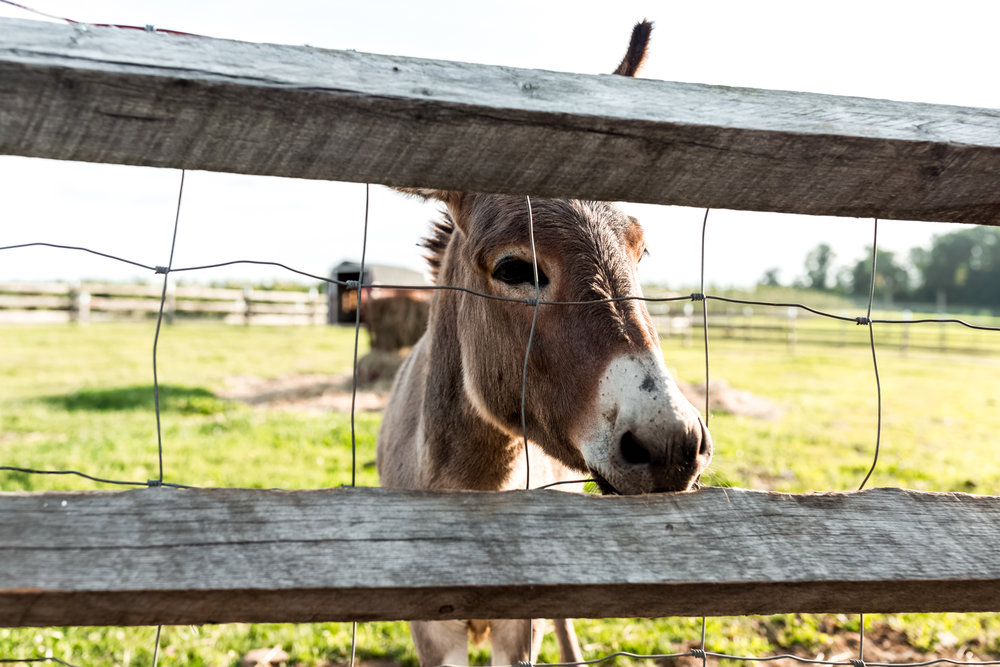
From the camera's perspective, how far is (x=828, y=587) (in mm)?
1161

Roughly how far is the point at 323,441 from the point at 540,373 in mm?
6751

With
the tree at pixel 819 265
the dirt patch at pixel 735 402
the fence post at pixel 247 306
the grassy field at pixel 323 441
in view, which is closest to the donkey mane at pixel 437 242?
the grassy field at pixel 323 441

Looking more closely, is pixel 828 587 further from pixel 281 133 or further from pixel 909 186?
pixel 281 133

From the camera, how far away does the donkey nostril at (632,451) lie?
1519 millimetres

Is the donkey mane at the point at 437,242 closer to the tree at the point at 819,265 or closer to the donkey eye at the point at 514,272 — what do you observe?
the donkey eye at the point at 514,272

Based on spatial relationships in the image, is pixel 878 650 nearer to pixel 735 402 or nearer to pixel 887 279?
pixel 735 402

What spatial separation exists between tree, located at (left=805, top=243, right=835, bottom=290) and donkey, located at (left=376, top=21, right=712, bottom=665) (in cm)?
9424

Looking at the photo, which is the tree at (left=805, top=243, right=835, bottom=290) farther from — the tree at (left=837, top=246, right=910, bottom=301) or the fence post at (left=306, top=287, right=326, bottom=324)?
the fence post at (left=306, top=287, right=326, bottom=324)

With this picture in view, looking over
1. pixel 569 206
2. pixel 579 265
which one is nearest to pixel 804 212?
pixel 579 265

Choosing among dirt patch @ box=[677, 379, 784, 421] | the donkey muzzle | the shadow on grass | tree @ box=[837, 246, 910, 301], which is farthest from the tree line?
the donkey muzzle

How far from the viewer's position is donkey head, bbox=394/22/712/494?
1.51 meters

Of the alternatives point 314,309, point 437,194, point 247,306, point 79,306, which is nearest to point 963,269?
point 314,309

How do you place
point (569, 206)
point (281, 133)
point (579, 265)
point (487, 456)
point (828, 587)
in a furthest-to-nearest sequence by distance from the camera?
1. point (487, 456)
2. point (569, 206)
3. point (579, 265)
4. point (828, 587)
5. point (281, 133)

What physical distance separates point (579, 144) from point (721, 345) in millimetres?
27828
